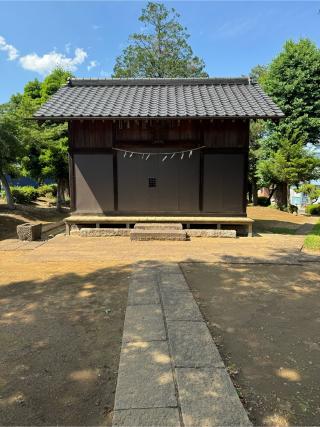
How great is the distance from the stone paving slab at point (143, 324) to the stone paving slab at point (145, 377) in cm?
14

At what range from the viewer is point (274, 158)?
75.4 ft

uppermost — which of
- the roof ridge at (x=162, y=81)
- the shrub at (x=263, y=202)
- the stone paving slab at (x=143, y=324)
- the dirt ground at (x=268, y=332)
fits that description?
the roof ridge at (x=162, y=81)

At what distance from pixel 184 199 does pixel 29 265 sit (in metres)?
6.08

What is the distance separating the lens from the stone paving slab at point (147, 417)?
95.9 inches

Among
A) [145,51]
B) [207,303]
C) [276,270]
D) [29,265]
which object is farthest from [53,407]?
[145,51]

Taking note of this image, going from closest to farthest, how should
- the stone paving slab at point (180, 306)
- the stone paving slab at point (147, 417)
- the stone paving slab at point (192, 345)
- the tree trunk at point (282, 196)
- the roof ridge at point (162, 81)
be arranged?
the stone paving slab at point (147, 417) < the stone paving slab at point (192, 345) < the stone paving slab at point (180, 306) < the roof ridge at point (162, 81) < the tree trunk at point (282, 196)

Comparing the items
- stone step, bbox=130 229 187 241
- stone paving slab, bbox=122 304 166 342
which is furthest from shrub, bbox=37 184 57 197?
stone paving slab, bbox=122 304 166 342

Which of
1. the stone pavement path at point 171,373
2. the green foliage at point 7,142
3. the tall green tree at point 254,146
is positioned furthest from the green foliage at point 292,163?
the stone pavement path at point 171,373

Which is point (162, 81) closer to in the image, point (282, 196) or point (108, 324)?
point (108, 324)

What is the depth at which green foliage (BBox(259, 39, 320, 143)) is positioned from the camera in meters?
21.2

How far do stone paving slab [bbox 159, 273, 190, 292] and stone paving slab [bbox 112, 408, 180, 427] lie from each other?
2.92 metres

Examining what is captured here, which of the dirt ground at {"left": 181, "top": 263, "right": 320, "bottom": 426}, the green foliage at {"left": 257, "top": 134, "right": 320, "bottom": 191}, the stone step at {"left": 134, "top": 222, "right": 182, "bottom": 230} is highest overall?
the green foliage at {"left": 257, "top": 134, "right": 320, "bottom": 191}

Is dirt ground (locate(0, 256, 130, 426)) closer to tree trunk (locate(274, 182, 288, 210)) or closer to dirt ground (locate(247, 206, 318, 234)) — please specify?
dirt ground (locate(247, 206, 318, 234))

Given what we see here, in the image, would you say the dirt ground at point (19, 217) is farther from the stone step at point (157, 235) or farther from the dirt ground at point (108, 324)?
the dirt ground at point (108, 324)
